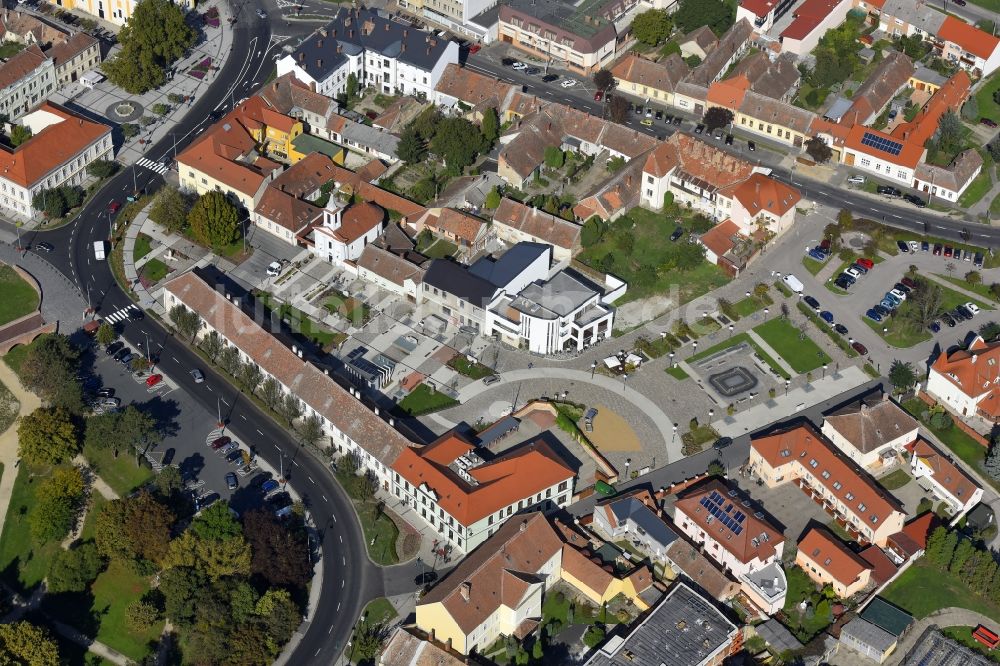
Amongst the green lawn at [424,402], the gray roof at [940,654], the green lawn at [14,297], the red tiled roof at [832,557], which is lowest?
the green lawn at [14,297]

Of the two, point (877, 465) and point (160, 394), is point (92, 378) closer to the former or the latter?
point (160, 394)

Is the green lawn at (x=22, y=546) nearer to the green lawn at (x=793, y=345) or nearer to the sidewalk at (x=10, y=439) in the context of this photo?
the sidewalk at (x=10, y=439)

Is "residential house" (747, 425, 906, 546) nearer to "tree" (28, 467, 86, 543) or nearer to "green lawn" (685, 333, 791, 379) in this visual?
"green lawn" (685, 333, 791, 379)

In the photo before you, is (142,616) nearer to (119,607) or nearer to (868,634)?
(119,607)

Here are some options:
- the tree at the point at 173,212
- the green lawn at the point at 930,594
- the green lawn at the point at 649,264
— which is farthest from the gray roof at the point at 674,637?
the tree at the point at 173,212

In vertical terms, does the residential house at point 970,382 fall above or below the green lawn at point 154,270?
above

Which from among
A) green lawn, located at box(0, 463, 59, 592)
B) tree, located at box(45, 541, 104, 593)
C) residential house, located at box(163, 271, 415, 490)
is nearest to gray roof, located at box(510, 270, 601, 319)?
residential house, located at box(163, 271, 415, 490)

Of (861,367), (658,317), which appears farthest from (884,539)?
(658,317)
